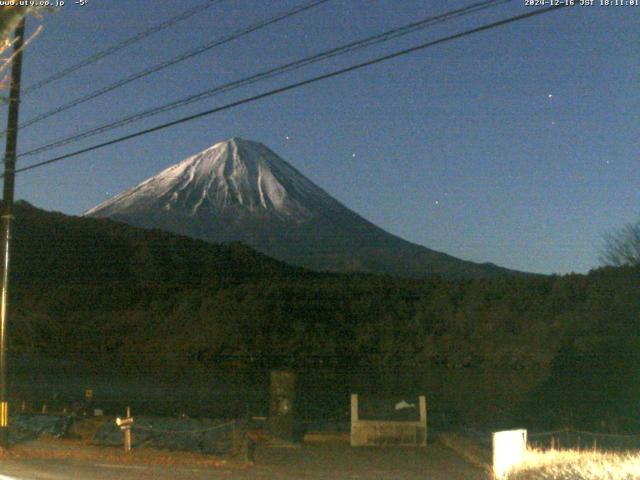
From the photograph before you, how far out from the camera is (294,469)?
46.6ft

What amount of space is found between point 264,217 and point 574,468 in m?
153

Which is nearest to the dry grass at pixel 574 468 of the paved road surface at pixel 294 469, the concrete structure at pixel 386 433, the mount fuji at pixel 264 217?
the paved road surface at pixel 294 469

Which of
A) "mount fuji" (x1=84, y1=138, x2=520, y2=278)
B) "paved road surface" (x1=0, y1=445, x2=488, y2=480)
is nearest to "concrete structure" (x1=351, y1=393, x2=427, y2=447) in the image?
"paved road surface" (x1=0, y1=445, x2=488, y2=480)

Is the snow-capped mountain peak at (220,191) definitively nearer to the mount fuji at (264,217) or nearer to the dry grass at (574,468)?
the mount fuji at (264,217)

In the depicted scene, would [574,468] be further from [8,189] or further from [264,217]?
[264,217]

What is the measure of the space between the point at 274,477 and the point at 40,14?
24.9ft

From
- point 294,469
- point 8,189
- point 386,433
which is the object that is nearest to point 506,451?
point 294,469

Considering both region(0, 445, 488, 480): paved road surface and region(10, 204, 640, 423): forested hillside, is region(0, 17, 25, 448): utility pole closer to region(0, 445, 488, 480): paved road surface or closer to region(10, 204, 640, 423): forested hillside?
region(0, 445, 488, 480): paved road surface

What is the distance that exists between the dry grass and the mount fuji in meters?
111

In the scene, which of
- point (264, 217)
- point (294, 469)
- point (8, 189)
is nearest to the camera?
point (294, 469)

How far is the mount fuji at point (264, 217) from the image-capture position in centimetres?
13888

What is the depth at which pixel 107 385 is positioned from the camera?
42469mm

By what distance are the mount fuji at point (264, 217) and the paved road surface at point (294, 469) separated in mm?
106981

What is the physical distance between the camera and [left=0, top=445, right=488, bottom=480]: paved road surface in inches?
513
